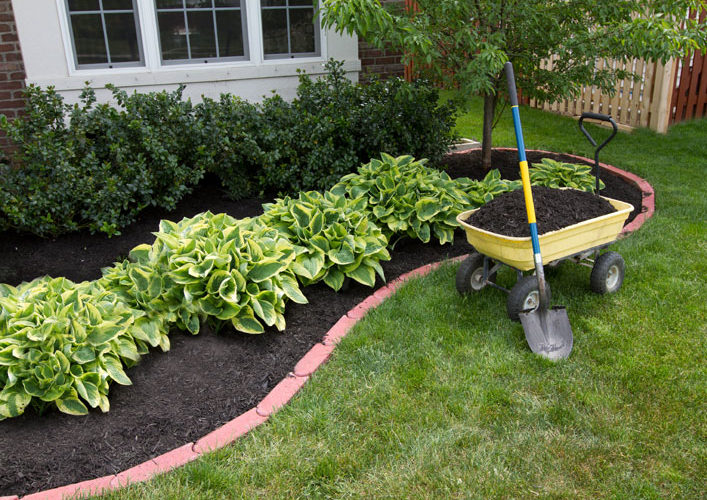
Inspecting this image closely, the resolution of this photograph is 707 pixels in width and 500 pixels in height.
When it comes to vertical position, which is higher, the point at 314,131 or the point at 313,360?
the point at 314,131

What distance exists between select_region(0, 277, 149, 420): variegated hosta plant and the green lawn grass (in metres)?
0.64

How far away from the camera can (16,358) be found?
2.86 meters

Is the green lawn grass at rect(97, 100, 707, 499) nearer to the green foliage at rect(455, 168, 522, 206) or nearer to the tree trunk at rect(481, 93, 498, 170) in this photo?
the green foliage at rect(455, 168, 522, 206)

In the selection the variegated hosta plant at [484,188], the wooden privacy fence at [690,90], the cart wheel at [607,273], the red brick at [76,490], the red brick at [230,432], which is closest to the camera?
the red brick at [76,490]

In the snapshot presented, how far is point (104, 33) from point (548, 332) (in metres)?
4.61

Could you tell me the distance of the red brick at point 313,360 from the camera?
325 centimetres

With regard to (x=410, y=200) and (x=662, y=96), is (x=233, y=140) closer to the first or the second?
(x=410, y=200)

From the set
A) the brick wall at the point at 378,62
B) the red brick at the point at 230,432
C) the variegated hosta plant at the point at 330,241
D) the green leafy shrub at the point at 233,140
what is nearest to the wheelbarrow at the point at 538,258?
the variegated hosta plant at the point at 330,241

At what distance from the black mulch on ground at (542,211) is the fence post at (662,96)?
214 inches

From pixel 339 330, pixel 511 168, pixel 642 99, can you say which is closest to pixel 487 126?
pixel 511 168

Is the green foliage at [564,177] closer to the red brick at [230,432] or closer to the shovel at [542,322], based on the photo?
the shovel at [542,322]

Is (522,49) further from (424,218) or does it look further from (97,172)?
(97,172)

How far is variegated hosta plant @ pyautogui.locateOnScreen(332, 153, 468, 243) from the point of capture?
181 inches

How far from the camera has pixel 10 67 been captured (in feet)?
16.6
